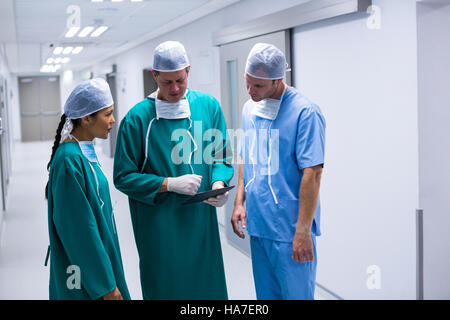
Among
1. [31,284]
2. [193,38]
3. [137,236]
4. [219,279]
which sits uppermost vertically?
[193,38]

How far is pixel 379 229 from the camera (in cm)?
281

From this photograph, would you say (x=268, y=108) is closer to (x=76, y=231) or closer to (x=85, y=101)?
(x=85, y=101)

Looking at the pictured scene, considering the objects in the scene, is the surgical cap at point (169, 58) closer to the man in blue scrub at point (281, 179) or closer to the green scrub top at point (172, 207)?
the green scrub top at point (172, 207)

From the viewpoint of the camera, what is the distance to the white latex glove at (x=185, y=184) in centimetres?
194

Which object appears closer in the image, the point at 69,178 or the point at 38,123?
the point at 69,178

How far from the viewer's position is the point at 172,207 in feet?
6.73

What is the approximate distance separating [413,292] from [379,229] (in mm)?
379

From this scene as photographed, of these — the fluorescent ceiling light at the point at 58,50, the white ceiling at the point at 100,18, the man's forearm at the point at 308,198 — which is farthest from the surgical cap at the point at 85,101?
the fluorescent ceiling light at the point at 58,50

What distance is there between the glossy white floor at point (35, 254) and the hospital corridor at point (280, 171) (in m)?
0.03

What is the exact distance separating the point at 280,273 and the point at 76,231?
85 cm

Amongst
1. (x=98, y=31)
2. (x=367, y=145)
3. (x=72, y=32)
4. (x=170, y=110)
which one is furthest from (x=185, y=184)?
(x=72, y=32)

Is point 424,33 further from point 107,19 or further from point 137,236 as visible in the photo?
point 107,19

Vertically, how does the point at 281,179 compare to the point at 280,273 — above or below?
above

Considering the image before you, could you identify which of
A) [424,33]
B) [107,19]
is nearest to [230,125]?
[107,19]
